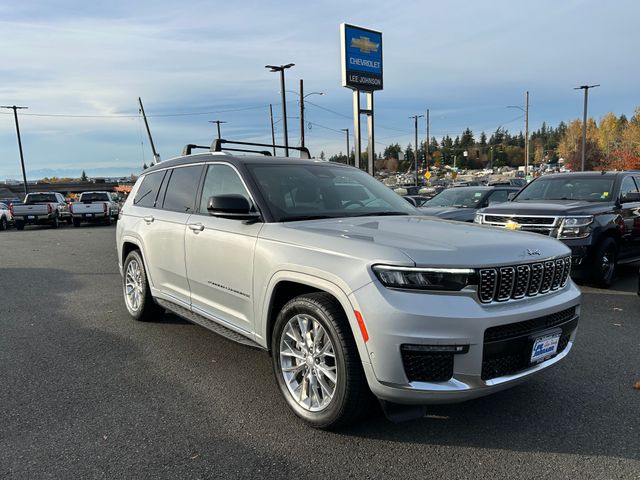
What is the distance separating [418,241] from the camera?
10.1 ft

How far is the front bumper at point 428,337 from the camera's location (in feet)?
8.85

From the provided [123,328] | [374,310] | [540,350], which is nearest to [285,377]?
[374,310]

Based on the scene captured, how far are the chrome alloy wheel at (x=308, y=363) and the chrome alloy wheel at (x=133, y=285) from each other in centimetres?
287

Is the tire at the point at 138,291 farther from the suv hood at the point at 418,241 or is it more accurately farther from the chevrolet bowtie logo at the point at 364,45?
the chevrolet bowtie logo at the point at 364,45

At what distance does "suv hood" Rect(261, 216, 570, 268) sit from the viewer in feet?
9.36

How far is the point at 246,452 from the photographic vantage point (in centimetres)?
297

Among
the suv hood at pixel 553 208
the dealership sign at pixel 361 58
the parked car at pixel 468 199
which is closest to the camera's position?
the suv hood at pixel 553 208

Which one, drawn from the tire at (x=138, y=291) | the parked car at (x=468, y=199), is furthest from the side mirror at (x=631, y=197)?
the tire at (x=138, y=291)

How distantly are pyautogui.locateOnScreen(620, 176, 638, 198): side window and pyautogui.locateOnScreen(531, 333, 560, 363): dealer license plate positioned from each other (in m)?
6.07

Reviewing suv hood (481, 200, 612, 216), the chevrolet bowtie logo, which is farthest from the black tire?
the chevrolet bowtie logo

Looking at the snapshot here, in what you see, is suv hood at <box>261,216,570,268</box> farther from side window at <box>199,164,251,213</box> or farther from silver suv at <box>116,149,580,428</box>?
side window at <box>199,164,251,213</box>

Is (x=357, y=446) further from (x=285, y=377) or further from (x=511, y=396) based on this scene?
(x=511, y=396)

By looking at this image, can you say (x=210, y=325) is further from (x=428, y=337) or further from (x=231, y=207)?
(x=428, y=337)

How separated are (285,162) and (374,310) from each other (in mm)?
2140
